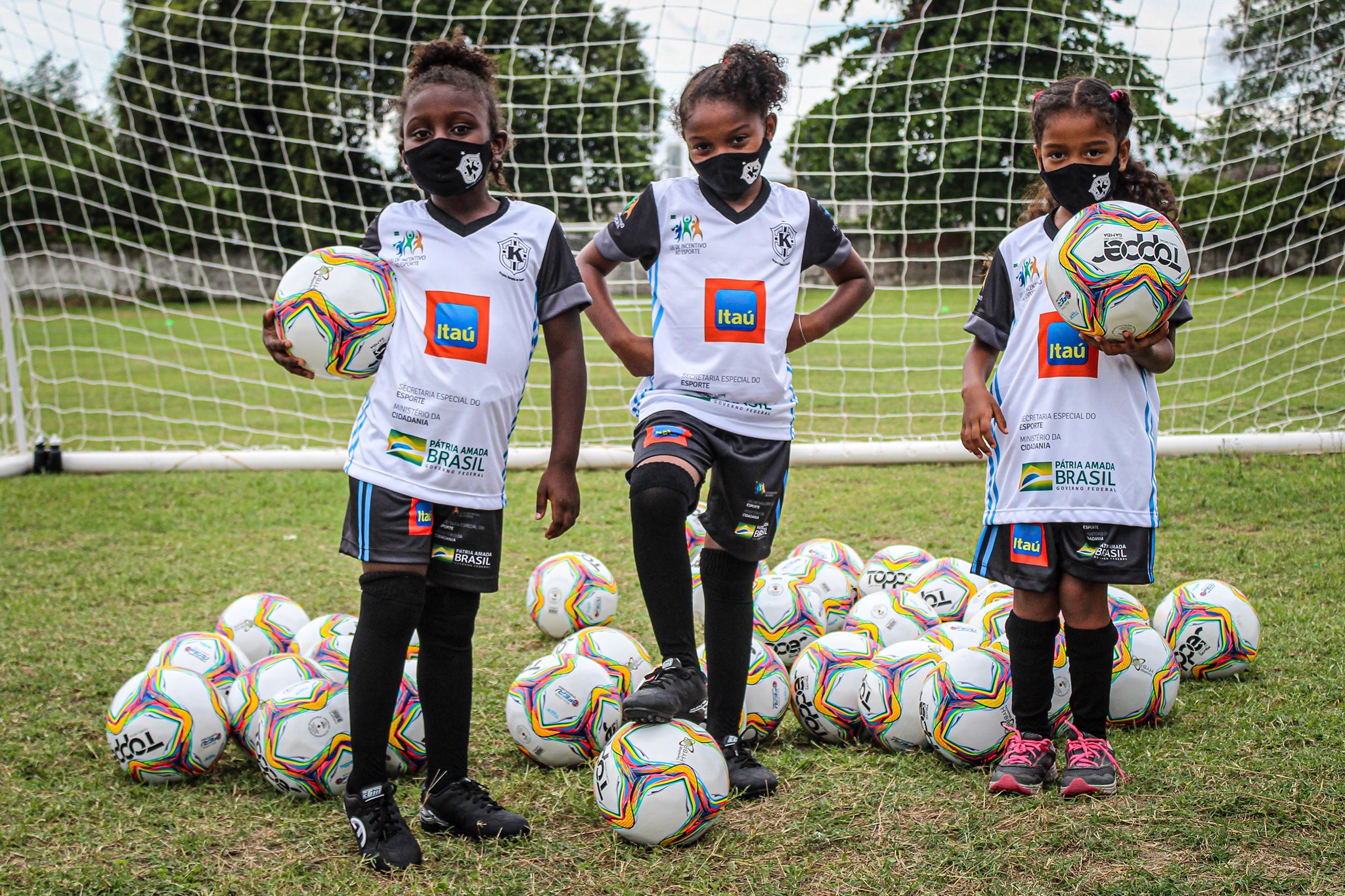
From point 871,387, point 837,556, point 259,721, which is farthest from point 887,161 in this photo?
point 259,721

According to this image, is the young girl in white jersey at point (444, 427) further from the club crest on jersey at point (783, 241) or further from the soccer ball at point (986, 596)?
the soccer ball at point (986, 596)

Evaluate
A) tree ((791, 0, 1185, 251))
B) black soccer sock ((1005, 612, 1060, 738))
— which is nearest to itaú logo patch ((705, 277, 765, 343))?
black soccer sock ((1005, 612, 1060, 738))

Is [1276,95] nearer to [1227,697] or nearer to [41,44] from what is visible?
[1227,697]

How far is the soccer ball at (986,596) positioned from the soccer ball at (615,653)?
1.26 meters

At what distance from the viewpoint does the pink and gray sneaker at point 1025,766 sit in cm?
288

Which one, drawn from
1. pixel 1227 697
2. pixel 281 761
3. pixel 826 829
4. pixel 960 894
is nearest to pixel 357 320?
pixel 281 761

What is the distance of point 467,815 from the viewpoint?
2752 millimetres

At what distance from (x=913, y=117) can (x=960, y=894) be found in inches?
263

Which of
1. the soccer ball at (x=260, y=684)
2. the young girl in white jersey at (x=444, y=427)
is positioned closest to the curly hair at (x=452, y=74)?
the young girl in white jersey at (x=444, y=427)

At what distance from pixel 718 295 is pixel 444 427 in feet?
2.75

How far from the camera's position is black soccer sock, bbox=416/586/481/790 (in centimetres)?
276

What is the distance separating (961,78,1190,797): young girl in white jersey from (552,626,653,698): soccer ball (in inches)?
43.1

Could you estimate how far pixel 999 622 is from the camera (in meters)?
3.73

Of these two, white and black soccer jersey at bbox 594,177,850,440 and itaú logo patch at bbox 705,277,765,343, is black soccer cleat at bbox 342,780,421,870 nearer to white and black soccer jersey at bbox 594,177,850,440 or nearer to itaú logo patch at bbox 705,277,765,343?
white and black soccer jersey at bbox 594,177,850,440
